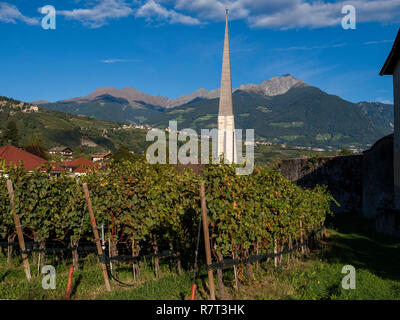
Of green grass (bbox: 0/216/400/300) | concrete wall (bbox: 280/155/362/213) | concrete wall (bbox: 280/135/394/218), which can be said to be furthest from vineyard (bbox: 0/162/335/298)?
concrete wall (bbox: 280/155/362/213)

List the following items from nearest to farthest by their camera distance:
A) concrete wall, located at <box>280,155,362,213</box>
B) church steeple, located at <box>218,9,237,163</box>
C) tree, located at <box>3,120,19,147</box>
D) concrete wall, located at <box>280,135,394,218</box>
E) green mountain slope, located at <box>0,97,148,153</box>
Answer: concrete wall, located at <box>280,135,394,218</box> < concrete wall, located at <box>280,155,362,213</box> < church steeple, located at <box>218,9,237,163</box> < tree, located at <box>3,120,19,147</box> < green mountain slope, located at <box>0,97,148,153</box>

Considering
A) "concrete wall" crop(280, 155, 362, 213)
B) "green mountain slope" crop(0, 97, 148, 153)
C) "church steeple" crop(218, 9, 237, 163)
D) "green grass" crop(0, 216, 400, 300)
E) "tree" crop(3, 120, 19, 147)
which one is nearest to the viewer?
"green grass" crop(0, 216, 400, 300)

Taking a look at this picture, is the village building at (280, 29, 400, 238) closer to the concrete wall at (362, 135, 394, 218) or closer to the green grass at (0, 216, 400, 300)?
the concrete wall at (362, 135, 394, 218)

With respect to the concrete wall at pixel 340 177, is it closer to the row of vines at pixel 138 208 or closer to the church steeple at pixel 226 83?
the church steeple at pixel 226 83

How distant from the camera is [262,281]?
784 centimetres

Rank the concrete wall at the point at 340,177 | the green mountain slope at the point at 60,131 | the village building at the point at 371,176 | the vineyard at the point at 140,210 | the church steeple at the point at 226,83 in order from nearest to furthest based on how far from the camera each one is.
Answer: the vineyard at the point at 140,210, the village building at the point at 371,176, the concrete wall at the point at 340,177, the church steeple at the point at 226,83, the green mountain slope at the point at 60,131

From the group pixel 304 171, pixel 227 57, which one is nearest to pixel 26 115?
pixel 227 57

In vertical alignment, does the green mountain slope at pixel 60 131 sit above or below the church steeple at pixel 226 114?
above

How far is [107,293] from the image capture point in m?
6.99

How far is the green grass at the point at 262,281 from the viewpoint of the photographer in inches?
267

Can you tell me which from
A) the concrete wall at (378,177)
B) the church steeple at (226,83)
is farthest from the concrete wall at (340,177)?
the church steeple at (226,83)

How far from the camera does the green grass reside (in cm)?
677
